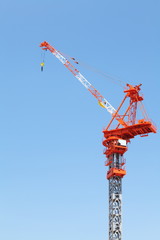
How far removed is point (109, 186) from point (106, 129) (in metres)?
15.1

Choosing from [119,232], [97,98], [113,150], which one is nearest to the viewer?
[119,232]

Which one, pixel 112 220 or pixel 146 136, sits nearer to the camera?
pixel 112 220

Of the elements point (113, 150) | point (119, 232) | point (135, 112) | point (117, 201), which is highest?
point (135, 112)

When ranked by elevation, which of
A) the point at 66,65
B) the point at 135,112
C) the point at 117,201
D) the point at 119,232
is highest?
the point at 66,65

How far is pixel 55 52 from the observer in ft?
424

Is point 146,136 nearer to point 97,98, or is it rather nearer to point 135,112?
point 135,112

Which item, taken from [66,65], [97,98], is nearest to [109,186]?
[97,98]

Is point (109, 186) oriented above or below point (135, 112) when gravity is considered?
below

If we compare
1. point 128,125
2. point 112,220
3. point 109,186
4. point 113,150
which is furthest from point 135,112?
point 112,220

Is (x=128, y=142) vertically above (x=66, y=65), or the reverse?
(x=66, y=65)

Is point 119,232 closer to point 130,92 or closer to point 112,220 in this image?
point 112,220

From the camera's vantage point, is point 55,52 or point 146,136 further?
point 55,52

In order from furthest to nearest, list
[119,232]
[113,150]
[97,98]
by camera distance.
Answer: [97,98], [113,150], [119,232]

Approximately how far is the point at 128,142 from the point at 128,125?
462cm
